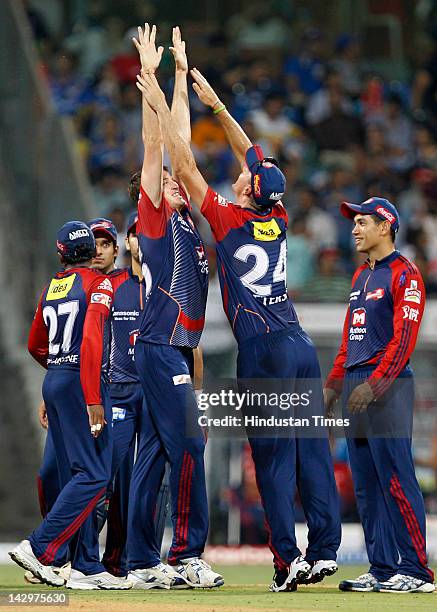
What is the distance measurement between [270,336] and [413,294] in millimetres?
932

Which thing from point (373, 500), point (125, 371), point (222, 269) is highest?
point (222, 269)

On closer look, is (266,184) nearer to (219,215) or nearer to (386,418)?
(219,215)

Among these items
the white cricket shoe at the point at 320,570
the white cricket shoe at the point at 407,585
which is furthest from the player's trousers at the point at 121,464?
the white cricket shoe at the point at 407,585

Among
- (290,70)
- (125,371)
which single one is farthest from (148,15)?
(125,371)

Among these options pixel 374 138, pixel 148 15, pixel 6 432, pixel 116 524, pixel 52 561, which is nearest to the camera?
pixel 52 561

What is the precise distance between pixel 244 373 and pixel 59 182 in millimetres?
7175

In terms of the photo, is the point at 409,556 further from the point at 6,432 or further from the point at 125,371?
the point at 6,432

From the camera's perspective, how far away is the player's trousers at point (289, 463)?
774cm

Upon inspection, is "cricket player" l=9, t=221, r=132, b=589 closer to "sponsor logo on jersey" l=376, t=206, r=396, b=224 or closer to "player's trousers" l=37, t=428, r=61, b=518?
"player's trousers" l=37, t=428, r=61, b=518

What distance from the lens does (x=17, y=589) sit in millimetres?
8008

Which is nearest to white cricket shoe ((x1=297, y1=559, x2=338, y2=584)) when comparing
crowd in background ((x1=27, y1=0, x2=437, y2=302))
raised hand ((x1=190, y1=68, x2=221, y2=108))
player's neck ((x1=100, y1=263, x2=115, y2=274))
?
player's neck ((x1=100, y1=263, x2=115, y2=274))

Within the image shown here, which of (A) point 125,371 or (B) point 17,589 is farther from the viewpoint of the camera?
(A) point 125,371

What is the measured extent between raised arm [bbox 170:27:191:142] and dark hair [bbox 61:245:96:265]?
965 mm

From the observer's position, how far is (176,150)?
25.8ft
